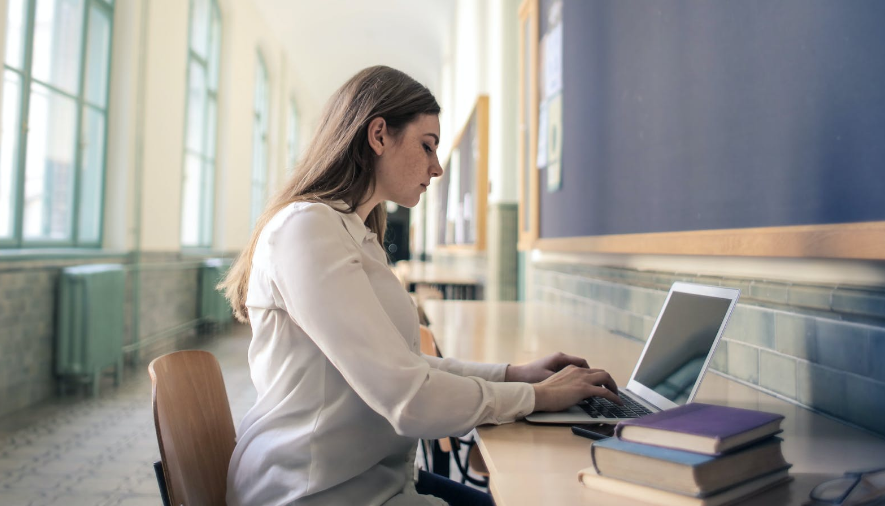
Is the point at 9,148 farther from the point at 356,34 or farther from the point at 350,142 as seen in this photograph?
the point at 356,34

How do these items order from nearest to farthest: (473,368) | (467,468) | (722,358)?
1. (473,368)
2. (722,358)
3. (467,468)

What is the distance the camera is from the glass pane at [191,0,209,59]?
757 centimetres

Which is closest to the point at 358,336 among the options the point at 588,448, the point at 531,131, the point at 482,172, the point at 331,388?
the point at 331,388

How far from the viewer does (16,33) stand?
398 cm

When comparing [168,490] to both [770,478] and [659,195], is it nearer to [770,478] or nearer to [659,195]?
[770,478]

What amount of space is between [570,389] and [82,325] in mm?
4141

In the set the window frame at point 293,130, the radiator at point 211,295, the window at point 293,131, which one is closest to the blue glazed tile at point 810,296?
the radiator at point 211,295

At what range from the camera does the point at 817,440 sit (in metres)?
1.02

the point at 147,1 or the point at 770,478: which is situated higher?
the point at 147,1

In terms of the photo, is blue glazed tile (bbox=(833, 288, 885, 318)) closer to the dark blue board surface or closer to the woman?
the dark blue board surface

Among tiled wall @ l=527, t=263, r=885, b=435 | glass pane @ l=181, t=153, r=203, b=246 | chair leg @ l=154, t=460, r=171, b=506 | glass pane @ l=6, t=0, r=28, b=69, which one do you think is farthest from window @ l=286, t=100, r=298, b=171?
chair leg @ l=154, t=460, r=171, b=506

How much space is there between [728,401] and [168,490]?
106 centimetres

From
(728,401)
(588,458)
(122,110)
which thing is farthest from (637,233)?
(122,110)

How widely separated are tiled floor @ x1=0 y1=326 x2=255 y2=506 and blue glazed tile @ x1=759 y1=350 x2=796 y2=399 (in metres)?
2.34
